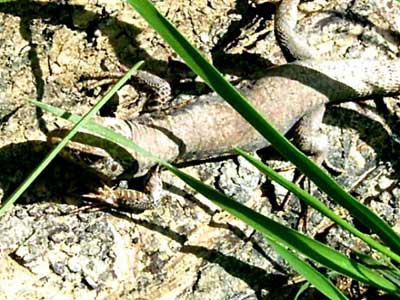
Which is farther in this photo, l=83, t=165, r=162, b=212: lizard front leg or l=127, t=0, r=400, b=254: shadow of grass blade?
l=83, t=165, r=162, b=212: lizard front leg

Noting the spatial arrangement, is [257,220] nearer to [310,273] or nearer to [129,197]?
[310,273]

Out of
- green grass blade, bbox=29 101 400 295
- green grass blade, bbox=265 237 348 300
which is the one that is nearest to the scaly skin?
green grass blade, bbox=29 101 400 295

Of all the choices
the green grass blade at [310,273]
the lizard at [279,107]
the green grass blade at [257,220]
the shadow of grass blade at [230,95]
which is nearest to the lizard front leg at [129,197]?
the lizard at [279,107]

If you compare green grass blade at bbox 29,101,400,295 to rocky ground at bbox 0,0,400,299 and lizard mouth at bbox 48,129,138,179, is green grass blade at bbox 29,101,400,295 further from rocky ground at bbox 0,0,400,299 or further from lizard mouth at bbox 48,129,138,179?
rocky ground at bbox 0,0,400,299

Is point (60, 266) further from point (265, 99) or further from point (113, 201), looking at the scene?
point (265, 99)

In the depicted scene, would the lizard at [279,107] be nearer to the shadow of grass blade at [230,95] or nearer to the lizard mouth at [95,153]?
the lizard mouth at [95,153]

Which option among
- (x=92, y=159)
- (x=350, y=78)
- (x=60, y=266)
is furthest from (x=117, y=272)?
(x=350, y=78)

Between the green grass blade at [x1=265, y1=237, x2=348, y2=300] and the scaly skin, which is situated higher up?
the scaly skin
